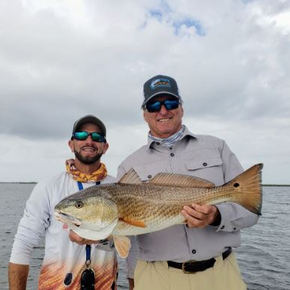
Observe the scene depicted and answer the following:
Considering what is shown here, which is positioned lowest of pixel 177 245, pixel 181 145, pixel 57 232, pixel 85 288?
pixel 85 288

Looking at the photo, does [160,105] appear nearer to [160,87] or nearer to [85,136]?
[160,87]

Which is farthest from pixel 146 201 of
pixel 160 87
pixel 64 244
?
pixel 64 244

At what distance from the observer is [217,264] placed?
4.21 metres

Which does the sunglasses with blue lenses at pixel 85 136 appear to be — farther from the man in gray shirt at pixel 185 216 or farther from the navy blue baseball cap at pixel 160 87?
the navy blue baseball cap at pixel 160 87

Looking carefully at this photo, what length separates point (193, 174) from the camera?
4496 millimetres

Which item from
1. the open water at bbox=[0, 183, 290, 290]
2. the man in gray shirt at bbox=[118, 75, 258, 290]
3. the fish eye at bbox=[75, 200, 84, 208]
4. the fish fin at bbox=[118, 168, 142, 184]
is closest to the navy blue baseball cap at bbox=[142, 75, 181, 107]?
the man in gray shirt at bbox=[118, 75, 258, 290]

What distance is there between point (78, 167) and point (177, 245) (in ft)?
7.12

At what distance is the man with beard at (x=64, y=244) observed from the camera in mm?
5102

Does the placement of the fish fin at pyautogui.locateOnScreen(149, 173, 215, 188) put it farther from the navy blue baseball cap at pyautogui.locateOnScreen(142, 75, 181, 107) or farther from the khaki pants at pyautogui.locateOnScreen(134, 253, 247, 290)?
the navy blue baseball cap at pyautogui.locateOnScreen(142, 75, 181, 107)

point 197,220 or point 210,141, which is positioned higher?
point 210,141

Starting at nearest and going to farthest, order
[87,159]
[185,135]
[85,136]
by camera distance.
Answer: [185,135]
[87,159]
[85,136]

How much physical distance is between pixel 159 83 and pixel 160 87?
0.08m

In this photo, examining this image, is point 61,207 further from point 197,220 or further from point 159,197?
point 197,220

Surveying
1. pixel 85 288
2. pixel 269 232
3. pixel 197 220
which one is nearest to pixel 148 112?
pixel 197 220
